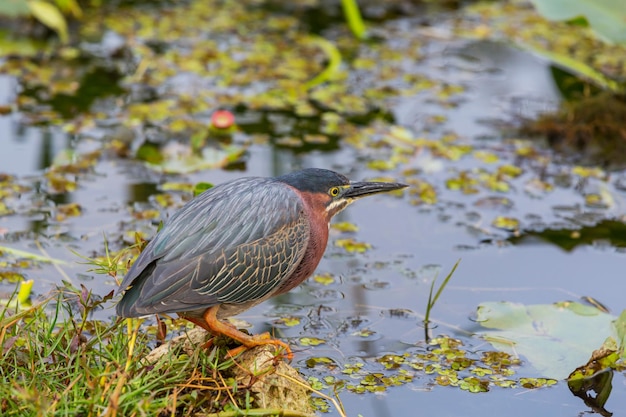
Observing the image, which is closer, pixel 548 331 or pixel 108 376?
pixel 108 376

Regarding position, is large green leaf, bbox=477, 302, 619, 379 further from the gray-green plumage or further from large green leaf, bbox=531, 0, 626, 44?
large green leaf, bbox=531, 0, 626, 44

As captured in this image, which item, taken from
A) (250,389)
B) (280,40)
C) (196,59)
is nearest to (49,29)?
(196,59)

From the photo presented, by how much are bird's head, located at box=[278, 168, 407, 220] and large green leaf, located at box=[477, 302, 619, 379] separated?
993 mm

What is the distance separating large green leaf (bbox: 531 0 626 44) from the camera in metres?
6.59

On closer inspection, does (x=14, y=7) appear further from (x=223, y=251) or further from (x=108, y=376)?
(x=108, y=376)

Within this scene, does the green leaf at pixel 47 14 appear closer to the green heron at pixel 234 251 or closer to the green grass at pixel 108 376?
the green heron at pixel 234 251

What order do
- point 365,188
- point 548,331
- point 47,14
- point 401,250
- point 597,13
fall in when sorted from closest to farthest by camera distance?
point 365,188 < point 548,331 < point 401,250 < point 597,13 < point 47,14

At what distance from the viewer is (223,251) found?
3.91 m

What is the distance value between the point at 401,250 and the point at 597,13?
259 centimetres

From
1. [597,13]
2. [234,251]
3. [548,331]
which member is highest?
[597,13]

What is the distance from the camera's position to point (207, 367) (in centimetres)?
380

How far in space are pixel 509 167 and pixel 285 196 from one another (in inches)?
106

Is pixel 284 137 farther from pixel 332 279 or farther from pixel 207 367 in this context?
pixel 207 367

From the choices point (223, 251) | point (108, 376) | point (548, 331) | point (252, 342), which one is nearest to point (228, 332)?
point (252, 342)
